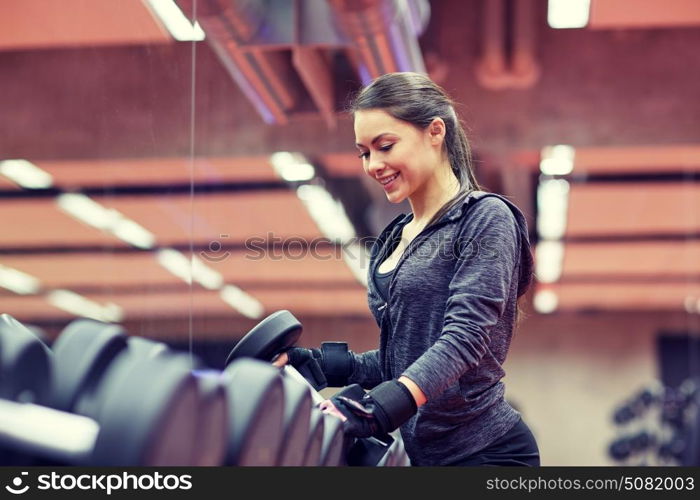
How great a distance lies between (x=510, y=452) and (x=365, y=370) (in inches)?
10.4

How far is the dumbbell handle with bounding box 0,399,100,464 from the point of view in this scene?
68 cm

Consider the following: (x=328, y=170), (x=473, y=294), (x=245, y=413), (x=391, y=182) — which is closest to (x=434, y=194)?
(x=391, y=182)

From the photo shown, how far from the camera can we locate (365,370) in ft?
4.72

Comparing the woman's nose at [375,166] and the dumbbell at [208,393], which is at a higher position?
the woman's nose at [375,166]

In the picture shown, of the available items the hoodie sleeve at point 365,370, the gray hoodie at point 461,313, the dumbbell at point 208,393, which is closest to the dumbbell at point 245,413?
the dumbbell at point 208,393

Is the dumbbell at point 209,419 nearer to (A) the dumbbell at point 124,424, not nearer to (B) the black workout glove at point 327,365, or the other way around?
(A) the dumbbell at point 124,424

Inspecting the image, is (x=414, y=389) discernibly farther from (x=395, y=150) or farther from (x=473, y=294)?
(x=395, y=150)

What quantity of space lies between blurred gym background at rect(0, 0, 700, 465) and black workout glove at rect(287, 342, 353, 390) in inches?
9.6

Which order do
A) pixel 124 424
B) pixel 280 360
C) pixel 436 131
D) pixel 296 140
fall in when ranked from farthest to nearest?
pixel 296 140
pixel 436 131
pixel 280 360
pixel 124 424

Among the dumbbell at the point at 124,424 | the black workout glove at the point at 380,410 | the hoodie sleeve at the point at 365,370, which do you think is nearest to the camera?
the dumbbell at the point at 124,424

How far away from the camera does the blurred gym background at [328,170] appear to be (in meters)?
1.29

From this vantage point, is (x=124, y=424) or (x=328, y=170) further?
(x=328, y=170)

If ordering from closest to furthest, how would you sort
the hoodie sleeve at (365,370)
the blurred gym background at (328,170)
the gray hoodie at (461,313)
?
1. the gray hoodie at (461,313)
2. the blurred gym background at (328,170)
3. the hoodie sleeve at (365,370)

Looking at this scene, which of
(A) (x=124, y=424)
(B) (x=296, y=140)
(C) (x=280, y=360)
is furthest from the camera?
(B) (x=296, y=140)
